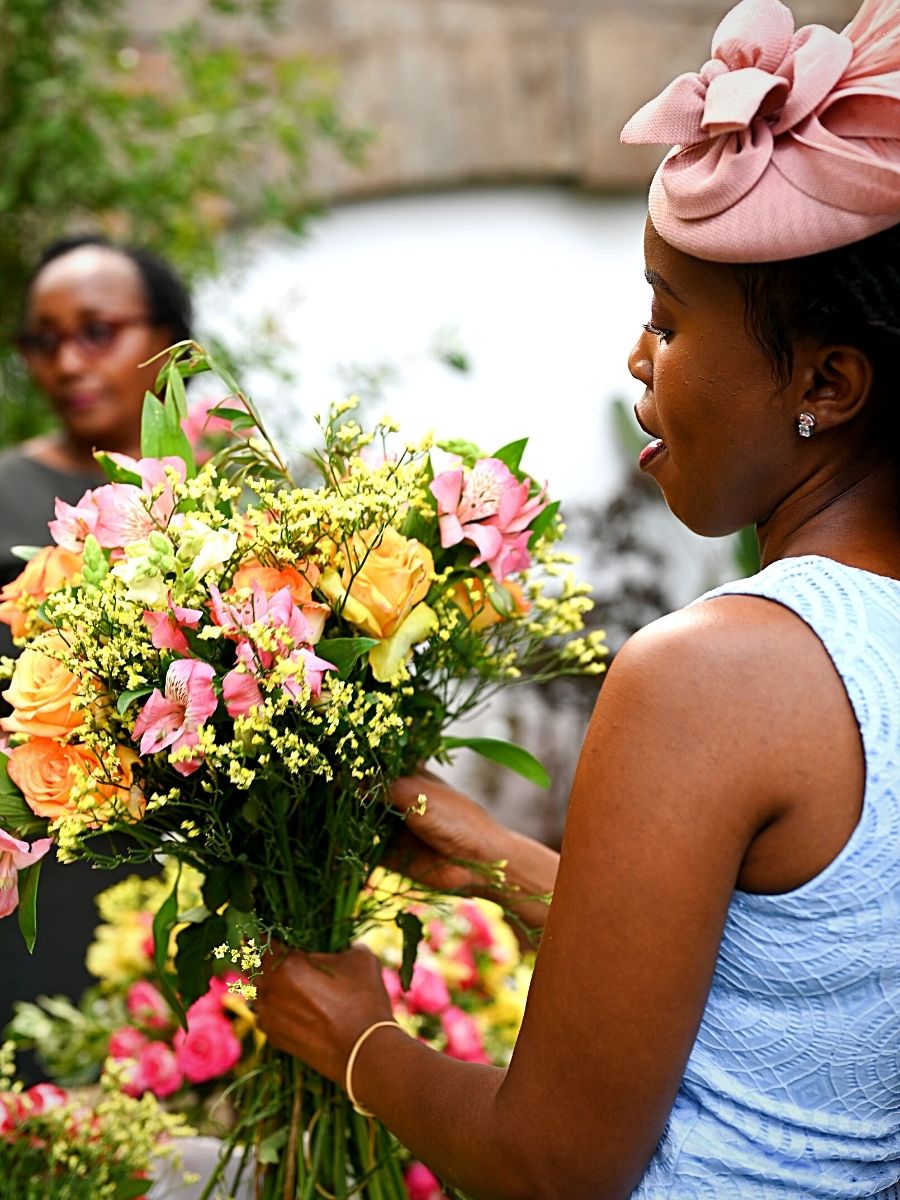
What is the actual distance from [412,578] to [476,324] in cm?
367

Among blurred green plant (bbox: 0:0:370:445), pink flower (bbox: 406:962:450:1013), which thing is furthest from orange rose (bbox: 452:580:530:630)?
blurred green plant (bbox: 0:0:370:445)

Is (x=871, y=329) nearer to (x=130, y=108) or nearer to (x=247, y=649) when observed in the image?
(x=247, y=649)

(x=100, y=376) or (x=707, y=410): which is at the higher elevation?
(x=100, y=376)

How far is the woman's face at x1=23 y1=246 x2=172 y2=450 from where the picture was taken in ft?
8.97

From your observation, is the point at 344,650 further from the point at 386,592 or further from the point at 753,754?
the point at 753,754

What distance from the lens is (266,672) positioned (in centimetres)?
108

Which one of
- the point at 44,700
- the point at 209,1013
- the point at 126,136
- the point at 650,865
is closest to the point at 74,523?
the point at 44,700

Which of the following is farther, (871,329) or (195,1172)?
(195,1172)

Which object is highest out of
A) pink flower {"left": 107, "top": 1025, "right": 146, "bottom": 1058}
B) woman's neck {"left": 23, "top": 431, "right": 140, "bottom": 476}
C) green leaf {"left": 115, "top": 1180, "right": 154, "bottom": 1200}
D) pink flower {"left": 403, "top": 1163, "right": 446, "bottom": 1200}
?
woman's neck {"left": 23, "top": 431, "right": 140, "bottom": 476}

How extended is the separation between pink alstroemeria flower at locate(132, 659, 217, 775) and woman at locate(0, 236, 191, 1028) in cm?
157

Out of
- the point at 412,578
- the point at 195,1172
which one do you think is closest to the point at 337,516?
the point at 412,578

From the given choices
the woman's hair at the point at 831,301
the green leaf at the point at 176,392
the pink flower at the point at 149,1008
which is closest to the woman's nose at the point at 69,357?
the pink flower at the point at 149,1008

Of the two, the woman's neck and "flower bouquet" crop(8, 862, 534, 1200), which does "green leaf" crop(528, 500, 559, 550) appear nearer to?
"flower bouquet" crop(8, 862, 534, 1200)

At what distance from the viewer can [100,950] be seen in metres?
1.91
